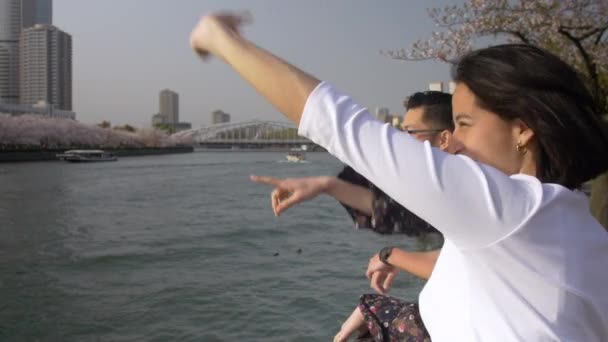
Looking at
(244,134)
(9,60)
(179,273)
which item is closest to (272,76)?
(179,273)

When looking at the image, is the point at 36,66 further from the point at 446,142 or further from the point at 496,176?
the point at 496,176

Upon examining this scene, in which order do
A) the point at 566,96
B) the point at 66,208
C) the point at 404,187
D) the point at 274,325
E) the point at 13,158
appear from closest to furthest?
1. the point at 404,187
2. the point at 566,96
3. the point at 274,325
4. the point at 66,208
5. the point at 13,158

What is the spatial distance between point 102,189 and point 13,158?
15.1 m

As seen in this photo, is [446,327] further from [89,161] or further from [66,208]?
[89,161]

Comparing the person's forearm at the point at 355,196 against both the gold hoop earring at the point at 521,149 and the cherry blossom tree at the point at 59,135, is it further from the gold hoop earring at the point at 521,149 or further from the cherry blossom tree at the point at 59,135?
the cherry blossom tree at the point at 59,135

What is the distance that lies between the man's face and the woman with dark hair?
0.64 m

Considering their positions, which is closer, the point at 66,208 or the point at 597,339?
the point at 597,339

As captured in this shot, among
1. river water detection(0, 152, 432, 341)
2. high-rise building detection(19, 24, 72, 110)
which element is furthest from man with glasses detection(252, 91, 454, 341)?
high-rise building detection(19, 24, 72, 110)

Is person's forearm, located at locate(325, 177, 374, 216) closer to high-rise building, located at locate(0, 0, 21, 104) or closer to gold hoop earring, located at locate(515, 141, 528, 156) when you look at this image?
gold hoop earring, located at locate(515, 141, 528, 156)

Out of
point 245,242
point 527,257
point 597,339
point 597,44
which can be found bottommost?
point 245,242

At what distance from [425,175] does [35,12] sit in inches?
3536

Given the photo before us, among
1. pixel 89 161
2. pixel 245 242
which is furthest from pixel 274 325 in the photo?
pixel 89 161

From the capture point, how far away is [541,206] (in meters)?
0.58

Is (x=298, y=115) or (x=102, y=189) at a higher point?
(x=298, y=115)
